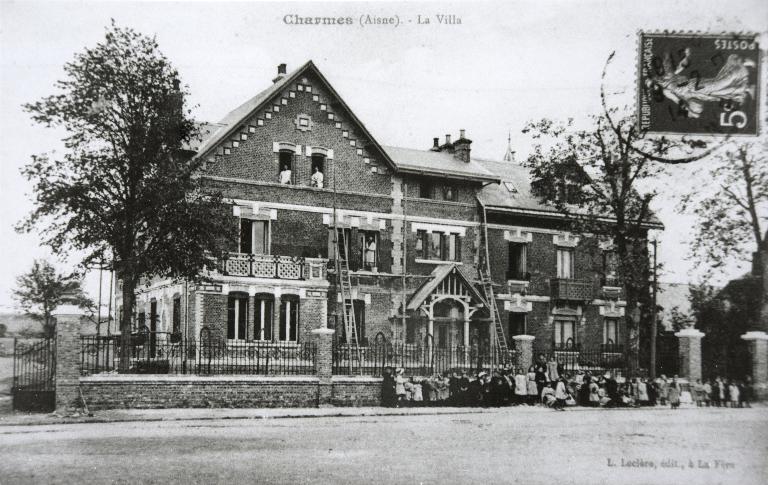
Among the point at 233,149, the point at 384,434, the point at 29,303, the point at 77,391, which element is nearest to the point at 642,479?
the point at 384,434

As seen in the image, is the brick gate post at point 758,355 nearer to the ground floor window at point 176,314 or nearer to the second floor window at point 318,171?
the second floor window at point 318,171

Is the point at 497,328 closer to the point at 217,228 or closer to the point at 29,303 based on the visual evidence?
the point at 217,228

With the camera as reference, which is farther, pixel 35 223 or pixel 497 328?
pixel 497 328

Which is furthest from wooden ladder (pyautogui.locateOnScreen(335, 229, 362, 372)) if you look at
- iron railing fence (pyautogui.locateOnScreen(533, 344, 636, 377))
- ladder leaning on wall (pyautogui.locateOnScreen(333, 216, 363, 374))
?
iron railing fence (pyautogui.locateOnScreen(533, 344, 636, 377))

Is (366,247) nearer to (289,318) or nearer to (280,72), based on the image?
(289,318)

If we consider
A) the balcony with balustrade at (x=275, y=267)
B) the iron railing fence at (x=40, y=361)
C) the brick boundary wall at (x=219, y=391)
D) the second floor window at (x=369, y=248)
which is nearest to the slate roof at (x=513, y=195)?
the second floor window at (x=369, y=248)

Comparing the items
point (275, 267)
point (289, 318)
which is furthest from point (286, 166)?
point (289, 318)

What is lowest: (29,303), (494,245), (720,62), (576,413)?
(576,413)
